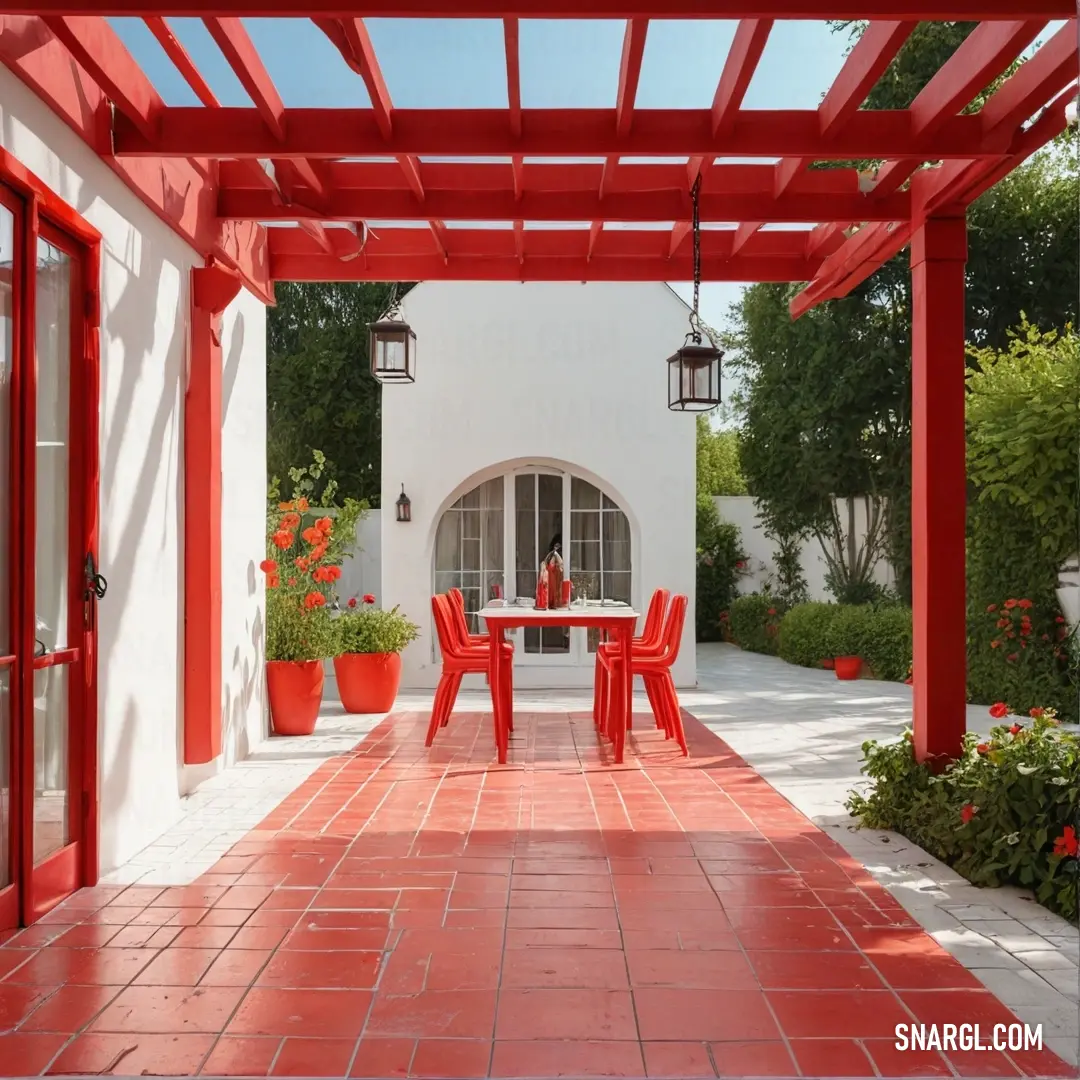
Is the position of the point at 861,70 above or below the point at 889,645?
above

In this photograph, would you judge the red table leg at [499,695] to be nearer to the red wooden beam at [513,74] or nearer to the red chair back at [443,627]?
the red chair back at [443,627]

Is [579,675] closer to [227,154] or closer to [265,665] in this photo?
[265,665]

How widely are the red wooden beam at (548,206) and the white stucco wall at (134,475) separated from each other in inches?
32.8

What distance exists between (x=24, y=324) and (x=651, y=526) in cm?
727

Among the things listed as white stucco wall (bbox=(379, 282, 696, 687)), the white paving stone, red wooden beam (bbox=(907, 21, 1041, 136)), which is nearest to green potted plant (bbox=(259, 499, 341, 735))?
the white paving stone

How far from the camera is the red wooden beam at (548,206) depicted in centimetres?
530

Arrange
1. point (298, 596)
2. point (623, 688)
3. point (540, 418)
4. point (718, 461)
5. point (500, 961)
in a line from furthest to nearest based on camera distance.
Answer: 1. point (718, 461)
2. point (540, 418)
3. point (298, 596)
4. point (623, 688)
5. point (500, 961)

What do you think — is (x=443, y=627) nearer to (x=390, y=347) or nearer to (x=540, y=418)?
(x=390, y=347)

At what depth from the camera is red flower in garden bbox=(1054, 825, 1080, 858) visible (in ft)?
11.7

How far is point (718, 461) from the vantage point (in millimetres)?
24750

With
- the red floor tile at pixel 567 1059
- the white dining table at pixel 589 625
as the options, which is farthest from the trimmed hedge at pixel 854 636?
the red floor tile at pixel 567 1059

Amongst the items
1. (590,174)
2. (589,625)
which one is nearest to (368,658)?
(589,625)

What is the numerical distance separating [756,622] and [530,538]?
5.33 m

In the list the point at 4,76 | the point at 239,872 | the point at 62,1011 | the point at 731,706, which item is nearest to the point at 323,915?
the point at 239,872
